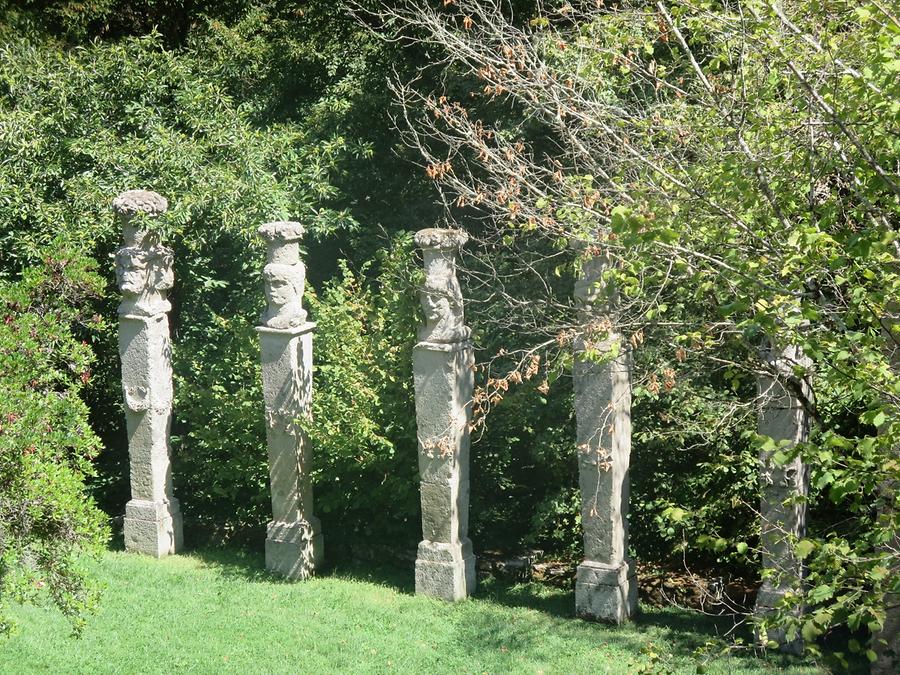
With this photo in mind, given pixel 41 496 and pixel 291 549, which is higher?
pixel 41 496

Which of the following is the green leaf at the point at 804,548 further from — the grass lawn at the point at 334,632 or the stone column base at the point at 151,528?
the stone column base at the point at 151,528

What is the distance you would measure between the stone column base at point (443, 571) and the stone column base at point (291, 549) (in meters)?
1.11

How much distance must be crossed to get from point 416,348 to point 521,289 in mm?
1820

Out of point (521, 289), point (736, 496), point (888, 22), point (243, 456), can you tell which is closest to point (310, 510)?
point (243, 456)

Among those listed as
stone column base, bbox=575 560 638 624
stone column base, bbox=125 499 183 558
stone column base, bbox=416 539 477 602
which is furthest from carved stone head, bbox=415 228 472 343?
stone column base, bbox=125 499 183 558

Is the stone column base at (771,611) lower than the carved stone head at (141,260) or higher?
lower

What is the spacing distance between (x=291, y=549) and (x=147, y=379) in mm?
2087

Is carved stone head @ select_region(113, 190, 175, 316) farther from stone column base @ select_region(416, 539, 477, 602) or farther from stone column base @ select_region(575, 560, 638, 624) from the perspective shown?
stone column base @ select_region(575, 560, 638, 624)

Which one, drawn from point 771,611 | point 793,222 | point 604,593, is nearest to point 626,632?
point 604,593

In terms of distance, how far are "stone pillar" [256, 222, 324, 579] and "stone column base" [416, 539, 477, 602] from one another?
115 cm

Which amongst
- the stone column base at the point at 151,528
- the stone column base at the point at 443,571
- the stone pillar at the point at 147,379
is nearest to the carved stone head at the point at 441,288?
the stone column base at the point at 443,571

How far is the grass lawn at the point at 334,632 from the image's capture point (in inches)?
304

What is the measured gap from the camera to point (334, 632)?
8.32 metres

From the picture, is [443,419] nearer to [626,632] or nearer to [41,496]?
[626,632]
